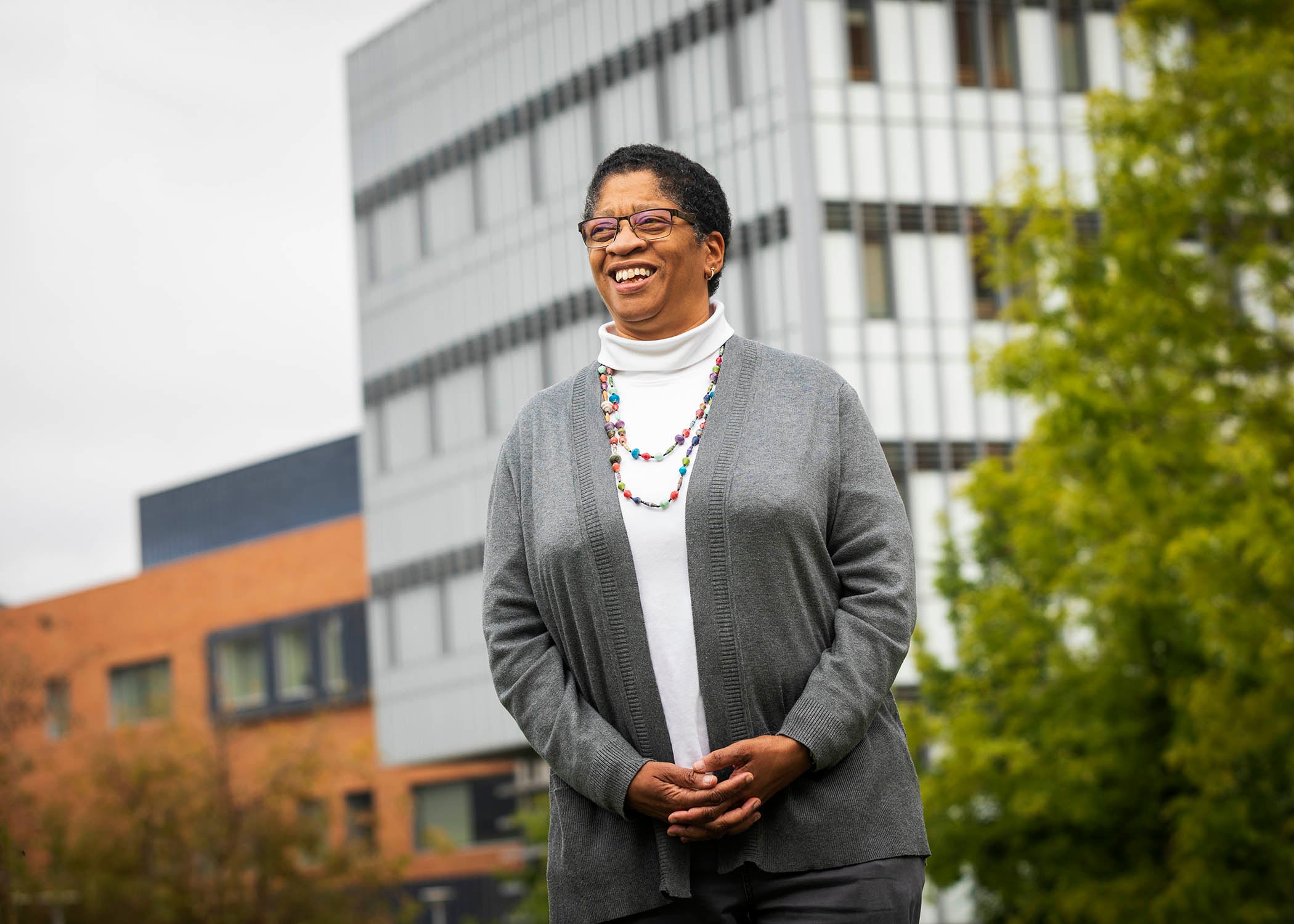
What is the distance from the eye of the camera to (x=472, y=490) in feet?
131

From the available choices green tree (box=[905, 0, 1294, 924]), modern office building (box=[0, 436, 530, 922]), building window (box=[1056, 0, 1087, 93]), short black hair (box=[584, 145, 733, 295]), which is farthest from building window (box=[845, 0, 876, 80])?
short black hair (box=[584, 145, 733, 295])

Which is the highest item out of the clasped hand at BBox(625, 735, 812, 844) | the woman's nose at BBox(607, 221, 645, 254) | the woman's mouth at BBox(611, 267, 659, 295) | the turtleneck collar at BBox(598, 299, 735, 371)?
the woman's nose at BBox(607, 221, 645, 254)

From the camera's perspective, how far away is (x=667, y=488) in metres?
3.29

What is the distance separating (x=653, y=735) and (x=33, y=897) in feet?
85.2

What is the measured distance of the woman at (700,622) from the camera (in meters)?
3.11

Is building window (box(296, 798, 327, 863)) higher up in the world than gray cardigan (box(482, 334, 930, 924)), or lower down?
lower down

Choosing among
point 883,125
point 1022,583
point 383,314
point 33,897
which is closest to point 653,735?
point 1022,583

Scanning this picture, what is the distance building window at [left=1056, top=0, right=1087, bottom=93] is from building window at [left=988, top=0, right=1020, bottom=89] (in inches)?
37.3

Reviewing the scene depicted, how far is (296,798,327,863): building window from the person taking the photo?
101 feet

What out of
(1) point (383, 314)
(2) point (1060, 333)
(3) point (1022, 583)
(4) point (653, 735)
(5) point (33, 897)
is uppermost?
(1) point (383, 314)

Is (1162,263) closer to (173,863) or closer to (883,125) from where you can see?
(883,125)

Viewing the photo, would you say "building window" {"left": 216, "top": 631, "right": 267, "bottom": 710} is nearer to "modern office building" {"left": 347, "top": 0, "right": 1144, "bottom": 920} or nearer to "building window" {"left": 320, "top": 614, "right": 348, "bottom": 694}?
"building window" {"left": 320, "top": 614, "right": 348, "bottom": 694}

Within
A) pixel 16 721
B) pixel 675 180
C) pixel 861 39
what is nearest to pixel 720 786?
pixel 675 180

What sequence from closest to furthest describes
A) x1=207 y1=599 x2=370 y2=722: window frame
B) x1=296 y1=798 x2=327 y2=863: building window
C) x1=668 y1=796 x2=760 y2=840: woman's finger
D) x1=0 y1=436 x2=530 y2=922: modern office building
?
x1=668 y1=796 x2=760 y2=840: woman's finger < x1=296 y1=798 x2=327 y2=863: building window < x1=0 y1=436 x2=530 y2=922: modern office building < x1=207 y1=599 x2=370 y2=722: window frame
